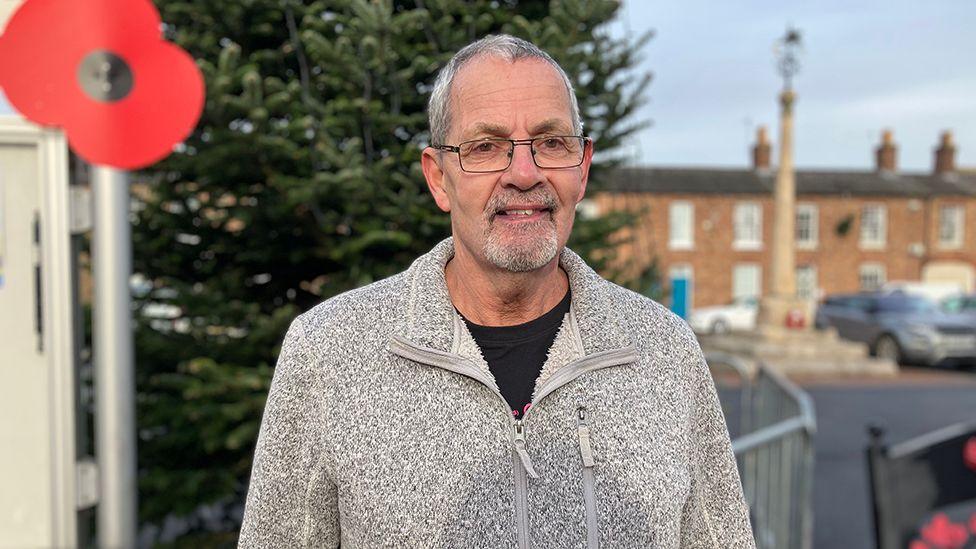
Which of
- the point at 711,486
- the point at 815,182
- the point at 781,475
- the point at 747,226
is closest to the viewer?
the point at 711,486

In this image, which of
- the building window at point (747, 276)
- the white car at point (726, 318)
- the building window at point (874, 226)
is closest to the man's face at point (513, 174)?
the white car at point (726, 318)

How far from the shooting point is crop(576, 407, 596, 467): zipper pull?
5.50 feet

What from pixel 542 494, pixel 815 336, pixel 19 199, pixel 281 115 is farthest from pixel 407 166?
pixel 815 336

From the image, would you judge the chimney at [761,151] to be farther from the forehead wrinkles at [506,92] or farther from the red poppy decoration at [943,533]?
the forehead wrinkles at [506,92]

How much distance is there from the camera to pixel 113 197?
206 cm

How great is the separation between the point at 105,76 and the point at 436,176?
0.91 metres

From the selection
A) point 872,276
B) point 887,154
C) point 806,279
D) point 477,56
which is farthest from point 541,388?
point 887,154

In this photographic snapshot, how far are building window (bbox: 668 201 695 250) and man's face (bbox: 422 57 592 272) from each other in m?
34.1

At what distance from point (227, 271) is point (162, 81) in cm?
184

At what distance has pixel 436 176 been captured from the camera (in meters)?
1.95

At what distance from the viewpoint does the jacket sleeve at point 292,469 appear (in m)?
1.78

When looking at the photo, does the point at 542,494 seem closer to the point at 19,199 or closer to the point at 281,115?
the point at 19,199

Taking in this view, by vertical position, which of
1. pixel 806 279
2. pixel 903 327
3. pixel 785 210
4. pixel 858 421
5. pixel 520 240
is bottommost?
pixel 858 421

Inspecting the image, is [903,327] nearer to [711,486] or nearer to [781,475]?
[781,475]
